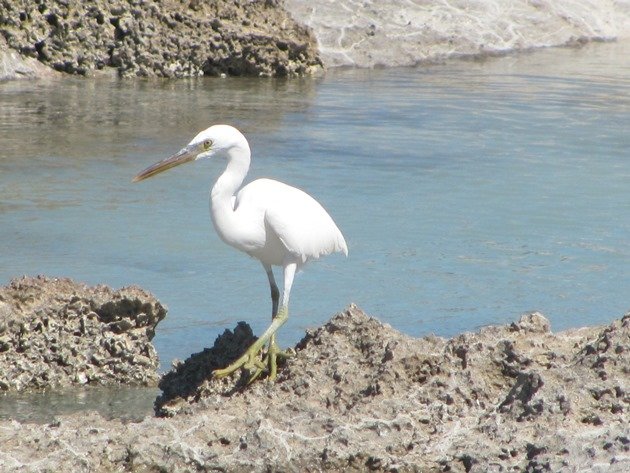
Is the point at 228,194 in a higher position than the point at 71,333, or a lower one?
higher

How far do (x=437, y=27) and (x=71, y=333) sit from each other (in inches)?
555

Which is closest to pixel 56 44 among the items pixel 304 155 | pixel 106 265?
pixel 304 155

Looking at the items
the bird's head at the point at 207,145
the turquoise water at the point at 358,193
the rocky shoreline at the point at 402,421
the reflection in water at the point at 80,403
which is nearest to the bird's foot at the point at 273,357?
the rocky shoreline at the point at 402,421

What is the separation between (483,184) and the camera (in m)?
11.0

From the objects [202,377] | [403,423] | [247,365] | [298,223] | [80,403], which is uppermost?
[298,223]

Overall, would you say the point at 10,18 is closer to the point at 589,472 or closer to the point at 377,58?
the point at 377,58

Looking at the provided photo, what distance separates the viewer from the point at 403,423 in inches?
171

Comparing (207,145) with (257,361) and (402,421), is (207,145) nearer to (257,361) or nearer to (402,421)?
(257,361)

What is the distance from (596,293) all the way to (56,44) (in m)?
9.60

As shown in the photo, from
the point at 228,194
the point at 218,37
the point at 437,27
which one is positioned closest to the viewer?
the point at 228,194

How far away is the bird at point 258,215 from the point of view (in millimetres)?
5711

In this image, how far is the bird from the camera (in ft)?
18.7

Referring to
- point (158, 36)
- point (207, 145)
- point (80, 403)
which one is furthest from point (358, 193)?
point (158, 36)

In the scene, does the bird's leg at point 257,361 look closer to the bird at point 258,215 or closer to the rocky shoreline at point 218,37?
the bird at point 258,215
